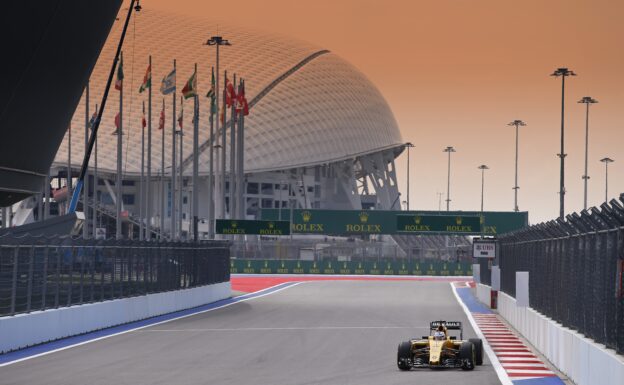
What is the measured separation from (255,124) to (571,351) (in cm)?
14416

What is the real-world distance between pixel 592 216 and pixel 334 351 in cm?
807

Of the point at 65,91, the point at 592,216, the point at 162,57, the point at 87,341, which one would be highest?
the point at 162,57

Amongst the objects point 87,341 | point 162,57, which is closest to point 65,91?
point 87,341

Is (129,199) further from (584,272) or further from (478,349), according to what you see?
(584,272)

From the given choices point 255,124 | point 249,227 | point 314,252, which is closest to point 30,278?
point 249,227

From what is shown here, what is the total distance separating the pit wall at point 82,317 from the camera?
2719cm

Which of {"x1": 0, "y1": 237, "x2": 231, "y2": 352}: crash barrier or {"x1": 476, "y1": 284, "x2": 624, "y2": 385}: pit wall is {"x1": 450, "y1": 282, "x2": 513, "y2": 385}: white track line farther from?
{"x1": 0, "y1": 237, "x2": 231, "y2": 352}: crash barrier

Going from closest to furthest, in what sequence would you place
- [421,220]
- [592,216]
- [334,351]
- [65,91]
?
[592,216]
[334,351]
[65,91]
[421,220]

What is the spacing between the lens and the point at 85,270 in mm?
33594

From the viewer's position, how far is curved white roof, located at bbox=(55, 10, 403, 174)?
518 feet

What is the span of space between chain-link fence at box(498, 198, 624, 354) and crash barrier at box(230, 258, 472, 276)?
7651 cm

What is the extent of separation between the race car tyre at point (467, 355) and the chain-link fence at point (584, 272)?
179 cm

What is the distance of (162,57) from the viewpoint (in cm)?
17588

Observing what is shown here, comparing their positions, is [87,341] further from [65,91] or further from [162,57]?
[162,57]
